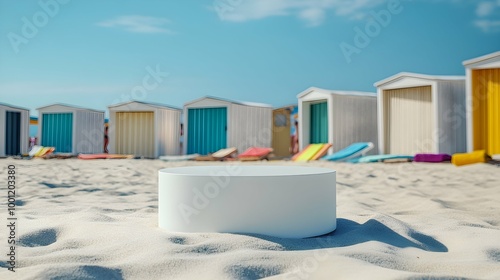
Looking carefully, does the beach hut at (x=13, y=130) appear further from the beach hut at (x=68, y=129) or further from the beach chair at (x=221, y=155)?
the beach chair at (x=221, y=155)

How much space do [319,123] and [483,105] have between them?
4.96 metres

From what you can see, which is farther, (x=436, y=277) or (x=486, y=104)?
(x=486, y=104)

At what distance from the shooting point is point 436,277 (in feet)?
5.31

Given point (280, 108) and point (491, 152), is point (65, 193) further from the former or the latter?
point (280, 108)

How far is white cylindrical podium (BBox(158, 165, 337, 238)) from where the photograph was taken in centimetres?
230

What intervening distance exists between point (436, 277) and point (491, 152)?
317 inches

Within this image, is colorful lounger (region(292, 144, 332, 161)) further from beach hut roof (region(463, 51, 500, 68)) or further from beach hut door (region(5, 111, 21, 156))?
beach hut door (region(5, 111, 21, 156))

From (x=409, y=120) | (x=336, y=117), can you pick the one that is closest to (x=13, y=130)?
(x=336, y=117)

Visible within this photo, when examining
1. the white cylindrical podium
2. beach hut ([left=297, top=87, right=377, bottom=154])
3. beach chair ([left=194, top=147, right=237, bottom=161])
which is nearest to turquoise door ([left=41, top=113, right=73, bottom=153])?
beach chair ([left=194, top=147, right=237, bottom=161])

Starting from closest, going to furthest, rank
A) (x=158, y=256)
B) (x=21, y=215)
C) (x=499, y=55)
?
Result: 1. (x=158, y=256)
2. (x=21, y=215)
3. (x=499, y=55)

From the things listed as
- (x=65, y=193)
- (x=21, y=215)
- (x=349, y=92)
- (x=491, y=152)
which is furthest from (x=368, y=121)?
(x=21, y=215)

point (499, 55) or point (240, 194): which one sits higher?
point (499, 55)

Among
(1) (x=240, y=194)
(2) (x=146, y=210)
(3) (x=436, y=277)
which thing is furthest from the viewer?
(2) (x=146, y=210)

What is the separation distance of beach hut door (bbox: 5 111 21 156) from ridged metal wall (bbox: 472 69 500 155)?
15.0 m
